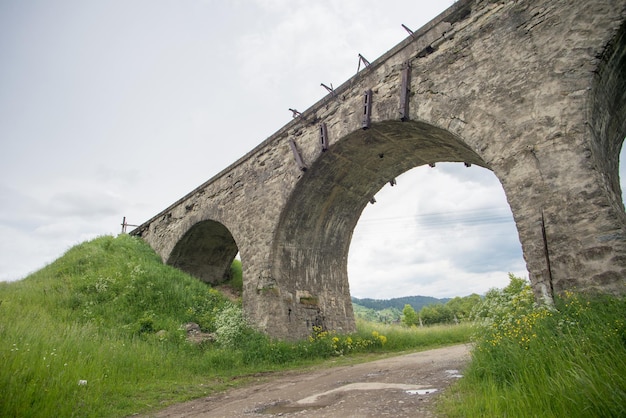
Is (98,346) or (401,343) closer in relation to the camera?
(98,346)

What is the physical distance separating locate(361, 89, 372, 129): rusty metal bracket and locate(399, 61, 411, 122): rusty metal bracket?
2.35ft

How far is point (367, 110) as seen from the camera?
23.7 feet

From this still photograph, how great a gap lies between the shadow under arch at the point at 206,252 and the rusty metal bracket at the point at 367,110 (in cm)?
626

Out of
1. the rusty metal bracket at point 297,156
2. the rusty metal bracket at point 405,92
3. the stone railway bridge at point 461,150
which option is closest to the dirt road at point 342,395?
the stone railway bridge at point 461,150

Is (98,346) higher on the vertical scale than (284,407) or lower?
higher

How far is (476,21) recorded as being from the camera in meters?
5.98

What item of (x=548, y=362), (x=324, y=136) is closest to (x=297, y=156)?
(x=324, y=136)

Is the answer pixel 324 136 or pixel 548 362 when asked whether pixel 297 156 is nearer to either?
pixel 324 136

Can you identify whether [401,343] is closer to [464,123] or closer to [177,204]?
[464,123]

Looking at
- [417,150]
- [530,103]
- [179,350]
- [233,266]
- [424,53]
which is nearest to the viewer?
[530,103]

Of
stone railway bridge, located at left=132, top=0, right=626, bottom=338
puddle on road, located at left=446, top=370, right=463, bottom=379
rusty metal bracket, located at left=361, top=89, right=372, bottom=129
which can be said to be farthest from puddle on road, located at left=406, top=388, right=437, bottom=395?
rusty metal bracket, located at left=361, top=89, right=372, bottom=129

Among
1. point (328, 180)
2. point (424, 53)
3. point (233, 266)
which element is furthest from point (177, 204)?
point (424, 53)

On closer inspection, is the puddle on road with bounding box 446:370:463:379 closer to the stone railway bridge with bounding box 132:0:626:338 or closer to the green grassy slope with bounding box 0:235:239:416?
the stone railway bridge with bounding box 132:0:626:338

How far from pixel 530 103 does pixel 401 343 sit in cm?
632
